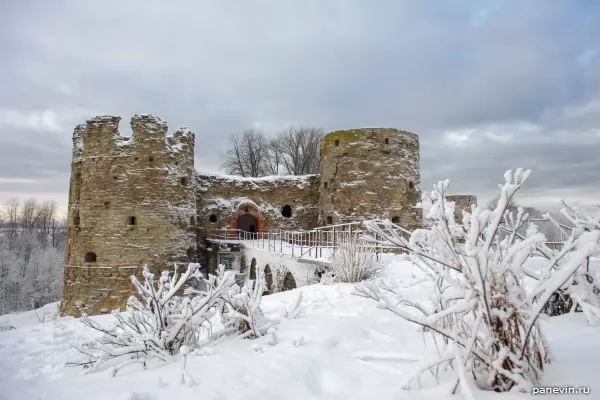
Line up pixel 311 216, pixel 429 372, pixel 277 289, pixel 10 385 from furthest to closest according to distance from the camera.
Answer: pixel 311 216 → pixel 277 289 → pixel 10 385 → pixel 429 372

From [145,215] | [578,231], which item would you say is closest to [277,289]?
[145,215]

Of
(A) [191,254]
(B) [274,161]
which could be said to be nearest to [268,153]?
(B) [274,161]

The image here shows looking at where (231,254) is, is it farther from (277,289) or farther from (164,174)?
(277,289)

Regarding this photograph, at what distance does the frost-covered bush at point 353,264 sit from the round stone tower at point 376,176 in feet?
31.8

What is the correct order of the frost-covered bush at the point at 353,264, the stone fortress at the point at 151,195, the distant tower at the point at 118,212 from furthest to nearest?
the stone fortress at the point at 151,195 → the distant tower at the point at 118,212 → the frost-covered bush at the point at 353,264

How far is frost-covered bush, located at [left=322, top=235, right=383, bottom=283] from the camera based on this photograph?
295 inches

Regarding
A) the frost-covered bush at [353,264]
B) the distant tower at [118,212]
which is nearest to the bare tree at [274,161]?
the distant tower at [118,212]

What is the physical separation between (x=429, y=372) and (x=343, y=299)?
10.5ft

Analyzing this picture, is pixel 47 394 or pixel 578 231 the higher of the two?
pixel 578 231

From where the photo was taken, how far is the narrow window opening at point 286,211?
21.7 meters

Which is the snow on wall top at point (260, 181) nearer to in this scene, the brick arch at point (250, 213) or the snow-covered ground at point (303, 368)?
the brick arch at point (250, 213)

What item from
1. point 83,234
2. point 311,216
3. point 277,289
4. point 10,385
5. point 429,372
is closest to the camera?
point 429,372

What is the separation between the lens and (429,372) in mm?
2746

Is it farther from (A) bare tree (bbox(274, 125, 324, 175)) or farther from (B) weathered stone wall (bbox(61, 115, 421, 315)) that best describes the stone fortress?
(A) bare tree (bbox(274, 125, 324, 175))
